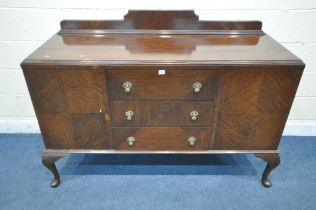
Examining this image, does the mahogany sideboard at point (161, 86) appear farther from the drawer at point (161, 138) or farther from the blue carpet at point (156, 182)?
the blue carpet at point (156, 182)

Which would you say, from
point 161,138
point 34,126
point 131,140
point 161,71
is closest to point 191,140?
point 161,138

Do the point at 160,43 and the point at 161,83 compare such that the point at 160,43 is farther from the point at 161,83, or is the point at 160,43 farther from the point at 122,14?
the point at 122,14

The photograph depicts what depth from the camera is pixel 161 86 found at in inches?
46.1

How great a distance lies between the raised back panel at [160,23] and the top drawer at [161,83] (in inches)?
19.0

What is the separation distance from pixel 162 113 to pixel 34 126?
4.20 feet

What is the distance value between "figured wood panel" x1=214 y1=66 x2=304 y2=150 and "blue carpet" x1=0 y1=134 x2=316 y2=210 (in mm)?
363

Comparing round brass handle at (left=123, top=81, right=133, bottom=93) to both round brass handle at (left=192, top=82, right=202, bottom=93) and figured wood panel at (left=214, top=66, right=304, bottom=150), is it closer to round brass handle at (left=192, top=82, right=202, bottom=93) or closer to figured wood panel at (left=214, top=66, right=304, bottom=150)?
round brass handle at (left=192, top=82, right=202, bottom=93)

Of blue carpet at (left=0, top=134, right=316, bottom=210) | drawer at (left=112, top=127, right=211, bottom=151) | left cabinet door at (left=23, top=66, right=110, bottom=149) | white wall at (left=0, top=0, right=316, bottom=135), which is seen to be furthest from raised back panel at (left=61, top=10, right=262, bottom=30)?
blue carpet at (left=0, top=134, right=316, bottom=210)

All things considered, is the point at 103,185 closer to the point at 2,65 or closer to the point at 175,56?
the point at 175,56

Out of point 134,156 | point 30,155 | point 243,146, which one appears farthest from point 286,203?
point 30,155

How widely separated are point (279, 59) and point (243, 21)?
46 cm

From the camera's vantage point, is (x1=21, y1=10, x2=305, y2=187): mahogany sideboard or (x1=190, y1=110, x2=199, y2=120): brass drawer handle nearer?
(x1=21, y1=10, x2=305, y2=187): mahogany sideboard

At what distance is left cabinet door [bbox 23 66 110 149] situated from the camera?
1144mm

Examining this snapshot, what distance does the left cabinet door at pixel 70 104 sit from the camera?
114cm
